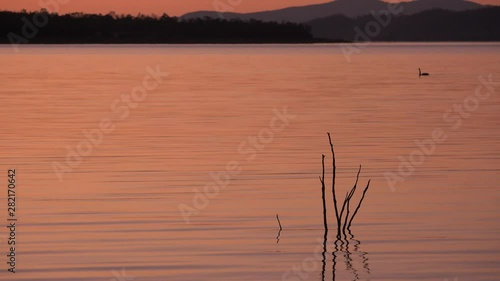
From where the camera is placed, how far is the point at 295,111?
34281 mm

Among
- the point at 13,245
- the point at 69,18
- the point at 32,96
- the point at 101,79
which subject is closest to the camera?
the point at 13,245

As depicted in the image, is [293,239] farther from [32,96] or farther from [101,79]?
[101,79]

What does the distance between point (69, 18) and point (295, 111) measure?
132 m

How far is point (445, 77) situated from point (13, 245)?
4902cm

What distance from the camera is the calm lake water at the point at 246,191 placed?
41.2 ft

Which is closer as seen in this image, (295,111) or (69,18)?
(295,111)

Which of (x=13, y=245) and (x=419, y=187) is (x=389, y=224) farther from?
(x=13, y=245)

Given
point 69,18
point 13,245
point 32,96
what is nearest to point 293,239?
point 13,245

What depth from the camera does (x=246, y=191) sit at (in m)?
17.8

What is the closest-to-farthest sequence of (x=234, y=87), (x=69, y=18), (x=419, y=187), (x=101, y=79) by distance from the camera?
(x=419, y=187)
(x=234, y=87)
(x=101, y=79)
(x=69, y=18)

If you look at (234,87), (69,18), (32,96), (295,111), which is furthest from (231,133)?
(69,18)

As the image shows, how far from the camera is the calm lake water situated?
41.2ft

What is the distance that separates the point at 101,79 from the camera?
58844mm

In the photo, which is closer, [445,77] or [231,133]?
[231,133]
